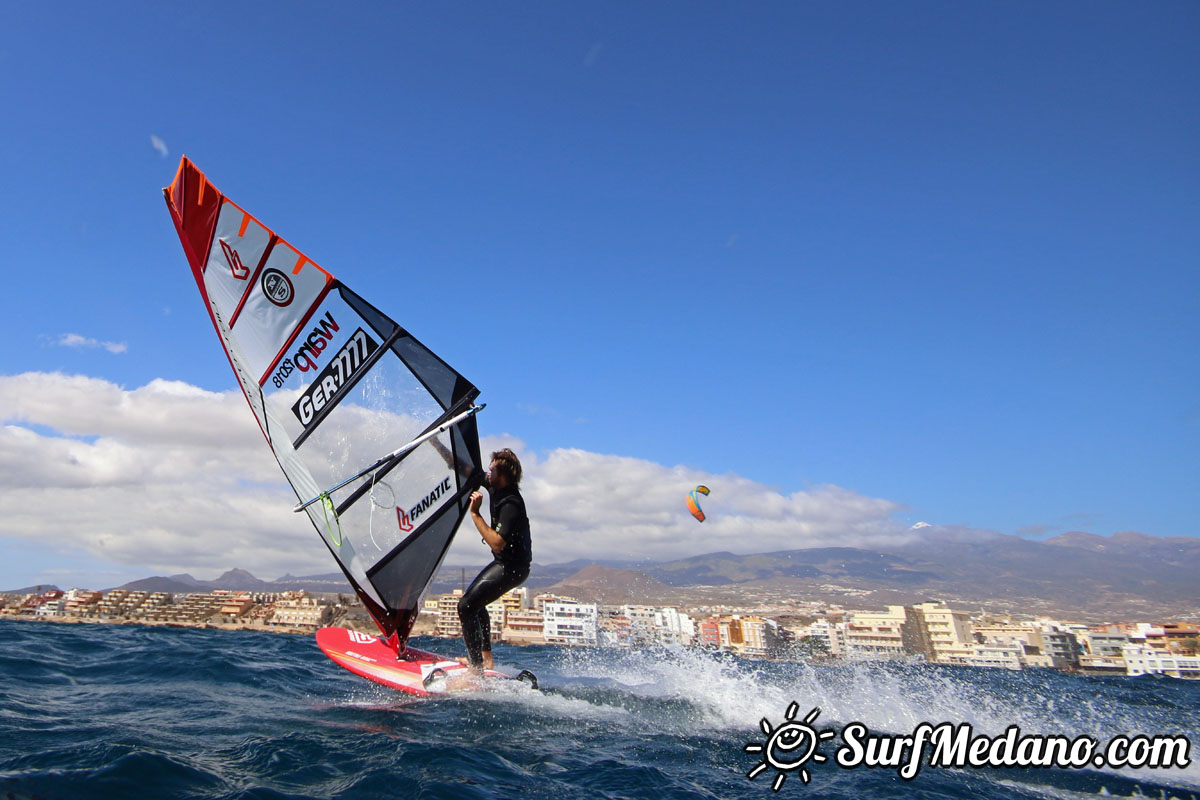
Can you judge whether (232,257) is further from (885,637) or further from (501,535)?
(885,637)

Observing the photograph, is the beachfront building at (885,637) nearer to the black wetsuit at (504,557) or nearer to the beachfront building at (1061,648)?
the beachfront building at (1061,648)

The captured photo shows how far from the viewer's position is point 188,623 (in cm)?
5506

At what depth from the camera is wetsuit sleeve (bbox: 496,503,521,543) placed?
251 inches

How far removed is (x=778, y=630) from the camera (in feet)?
178

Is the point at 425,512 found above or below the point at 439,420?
below

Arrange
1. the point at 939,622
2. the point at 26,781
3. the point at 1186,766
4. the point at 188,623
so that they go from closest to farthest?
the point at 26,781, the point at 1186,766, the point at 188,623, the point at 939,622

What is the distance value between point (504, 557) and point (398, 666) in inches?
84.1

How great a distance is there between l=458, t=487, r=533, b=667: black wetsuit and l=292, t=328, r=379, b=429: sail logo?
205 centimetres

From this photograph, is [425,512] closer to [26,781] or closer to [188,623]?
[26,781]

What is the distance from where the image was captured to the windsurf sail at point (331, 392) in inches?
249

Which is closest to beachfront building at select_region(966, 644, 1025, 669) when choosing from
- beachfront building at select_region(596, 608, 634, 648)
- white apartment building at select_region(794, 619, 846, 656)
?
white apartment building at select_region(794, 619, 846, 656)

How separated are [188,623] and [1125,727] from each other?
224 ft

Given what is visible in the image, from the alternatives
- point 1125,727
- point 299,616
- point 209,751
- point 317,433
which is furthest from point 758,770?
point 299,616

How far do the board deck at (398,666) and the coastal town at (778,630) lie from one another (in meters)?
41.0
